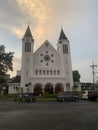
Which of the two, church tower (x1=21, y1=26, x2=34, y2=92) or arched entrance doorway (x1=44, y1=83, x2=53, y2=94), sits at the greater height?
church tower (x1=21, y1=26, x2=34, y2=92)

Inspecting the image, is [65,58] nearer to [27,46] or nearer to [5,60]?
[27,46]

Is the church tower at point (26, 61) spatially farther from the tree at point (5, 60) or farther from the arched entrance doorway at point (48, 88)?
the tree at point (5, 60)

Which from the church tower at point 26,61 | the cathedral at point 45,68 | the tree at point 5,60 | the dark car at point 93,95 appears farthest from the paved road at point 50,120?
the church tower at point 26,61

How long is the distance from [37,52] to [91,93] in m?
39.6

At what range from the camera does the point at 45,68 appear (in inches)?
2776

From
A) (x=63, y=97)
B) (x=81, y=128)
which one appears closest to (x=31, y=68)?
(x=63, y=97)

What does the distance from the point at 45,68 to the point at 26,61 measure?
6773 millimetres

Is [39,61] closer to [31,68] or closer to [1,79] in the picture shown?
[31,68]

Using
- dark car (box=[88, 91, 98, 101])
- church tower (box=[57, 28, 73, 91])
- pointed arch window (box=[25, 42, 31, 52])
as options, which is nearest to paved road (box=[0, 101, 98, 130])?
dark car (box=[88, 91, 98, 101])

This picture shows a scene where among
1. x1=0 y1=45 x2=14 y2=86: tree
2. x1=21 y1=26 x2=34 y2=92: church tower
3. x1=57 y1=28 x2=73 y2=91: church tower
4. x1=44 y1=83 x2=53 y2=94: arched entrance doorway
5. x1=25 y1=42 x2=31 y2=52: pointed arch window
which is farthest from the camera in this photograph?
x1=25 y1=42 x2=31 y2=52: pointed arch window

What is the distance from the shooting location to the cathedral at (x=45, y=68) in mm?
69250

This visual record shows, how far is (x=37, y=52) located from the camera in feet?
240

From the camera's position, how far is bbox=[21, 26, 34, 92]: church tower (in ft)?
227

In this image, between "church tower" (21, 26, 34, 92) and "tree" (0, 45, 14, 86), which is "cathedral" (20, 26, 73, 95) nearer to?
"church tower" (21, 26, 34, 92)
